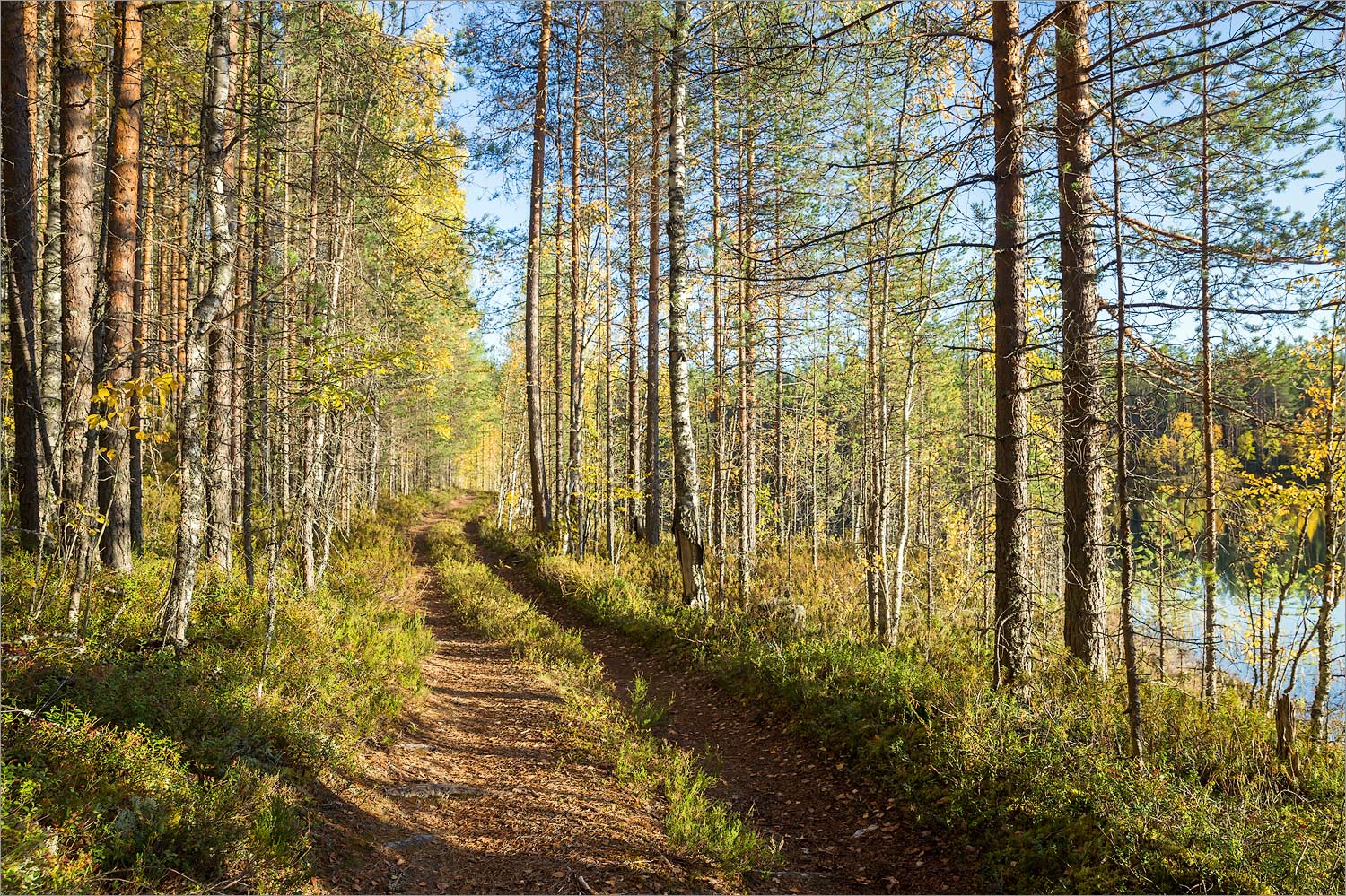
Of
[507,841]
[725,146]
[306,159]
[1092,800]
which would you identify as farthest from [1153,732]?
[306,159]

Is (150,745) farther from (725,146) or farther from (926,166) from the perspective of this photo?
A: (725,146)

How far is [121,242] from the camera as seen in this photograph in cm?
644

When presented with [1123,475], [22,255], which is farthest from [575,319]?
[1123,475]

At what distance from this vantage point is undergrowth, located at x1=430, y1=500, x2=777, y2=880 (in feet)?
14.0

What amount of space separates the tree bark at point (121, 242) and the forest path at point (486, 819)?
3822 millimetres

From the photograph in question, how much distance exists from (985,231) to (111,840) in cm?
750

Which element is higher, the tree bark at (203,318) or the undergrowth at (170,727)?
the tree bark at (203,318)

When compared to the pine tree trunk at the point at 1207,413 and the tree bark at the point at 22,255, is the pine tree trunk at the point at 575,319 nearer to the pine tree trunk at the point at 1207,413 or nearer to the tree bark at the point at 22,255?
the tree bark at the point at 22,255

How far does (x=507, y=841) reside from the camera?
4.29m

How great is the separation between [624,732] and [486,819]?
176cm

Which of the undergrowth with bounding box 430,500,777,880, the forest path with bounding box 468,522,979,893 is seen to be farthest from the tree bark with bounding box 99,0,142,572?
the forest path with bounding box 468,522,979,893

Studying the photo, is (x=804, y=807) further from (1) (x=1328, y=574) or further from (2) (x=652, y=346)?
(2) (x=652, y=346)

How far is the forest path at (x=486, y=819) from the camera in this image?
384cm

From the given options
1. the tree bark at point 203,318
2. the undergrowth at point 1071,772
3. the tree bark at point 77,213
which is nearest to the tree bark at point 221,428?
the tree bark at point 203,318
